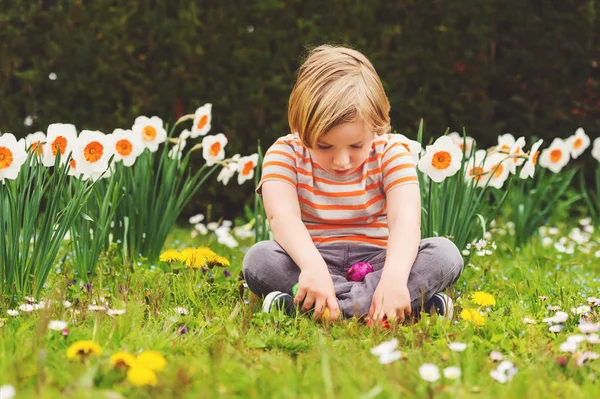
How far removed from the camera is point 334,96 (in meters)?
2.13

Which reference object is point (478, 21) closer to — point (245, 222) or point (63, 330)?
point (245, 222)

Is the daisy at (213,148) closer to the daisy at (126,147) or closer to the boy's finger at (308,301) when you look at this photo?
the daisy at (126,147)

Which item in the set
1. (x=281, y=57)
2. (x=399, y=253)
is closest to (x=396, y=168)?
(x=399, y=253)

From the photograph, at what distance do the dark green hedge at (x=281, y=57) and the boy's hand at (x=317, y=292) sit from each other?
2.18 m

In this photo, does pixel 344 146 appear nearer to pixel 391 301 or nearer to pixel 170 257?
pixel 391 301

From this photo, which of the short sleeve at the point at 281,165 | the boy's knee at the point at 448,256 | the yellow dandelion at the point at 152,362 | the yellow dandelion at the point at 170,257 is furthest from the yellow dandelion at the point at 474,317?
the yellow dandelion at the point at 170,257

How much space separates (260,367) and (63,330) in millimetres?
500

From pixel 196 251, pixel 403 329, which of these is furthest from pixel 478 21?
pixel 403 329

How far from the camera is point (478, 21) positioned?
420cm

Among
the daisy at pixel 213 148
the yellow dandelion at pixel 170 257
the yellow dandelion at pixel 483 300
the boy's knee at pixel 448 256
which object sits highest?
the daisy at pixel 213 148

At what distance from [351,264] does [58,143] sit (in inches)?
39.9

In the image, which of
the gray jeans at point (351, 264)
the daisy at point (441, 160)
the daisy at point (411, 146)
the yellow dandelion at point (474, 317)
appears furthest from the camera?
the daisy at point (411, 146)

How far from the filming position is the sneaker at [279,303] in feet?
7.07

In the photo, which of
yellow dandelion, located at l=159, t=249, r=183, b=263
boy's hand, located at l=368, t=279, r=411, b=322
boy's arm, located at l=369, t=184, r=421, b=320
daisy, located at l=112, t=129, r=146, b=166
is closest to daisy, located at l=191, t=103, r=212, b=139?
daisy, located at l=112, t=129, r=146, b=166
